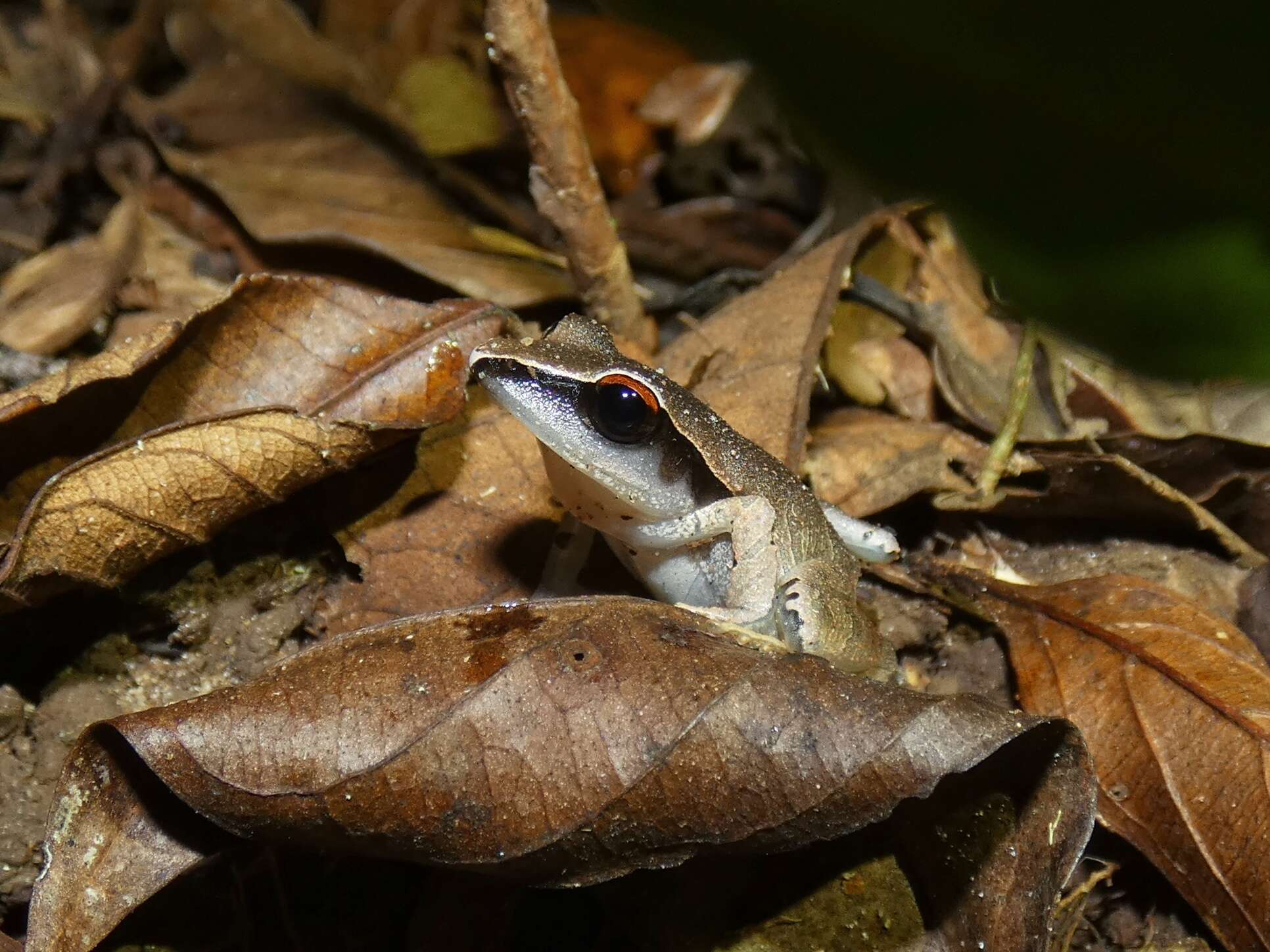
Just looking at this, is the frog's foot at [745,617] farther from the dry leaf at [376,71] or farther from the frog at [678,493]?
the dry leaf at [376,71]

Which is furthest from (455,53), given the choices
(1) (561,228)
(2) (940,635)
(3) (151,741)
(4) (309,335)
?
(3) (151,741)

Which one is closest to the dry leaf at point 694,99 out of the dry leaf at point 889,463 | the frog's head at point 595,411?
the dry leaf at point 889,463

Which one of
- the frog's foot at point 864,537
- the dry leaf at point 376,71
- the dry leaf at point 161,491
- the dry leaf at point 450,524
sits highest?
the dry leaf at point 376,71

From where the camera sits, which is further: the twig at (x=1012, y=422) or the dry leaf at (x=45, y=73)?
the dry leaf at (x=45, y=73)

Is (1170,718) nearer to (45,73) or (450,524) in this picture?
(450,524)

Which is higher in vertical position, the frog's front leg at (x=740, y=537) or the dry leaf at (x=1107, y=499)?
the frog's front leg at (x=740, y=537)

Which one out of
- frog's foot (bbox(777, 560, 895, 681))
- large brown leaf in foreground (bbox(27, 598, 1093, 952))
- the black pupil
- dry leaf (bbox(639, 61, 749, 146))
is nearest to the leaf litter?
large brown leaf in foreground (bbox(27, 598, 1093, 952))

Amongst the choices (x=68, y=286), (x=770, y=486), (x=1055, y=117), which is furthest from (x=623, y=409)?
(x=68, y=286)
